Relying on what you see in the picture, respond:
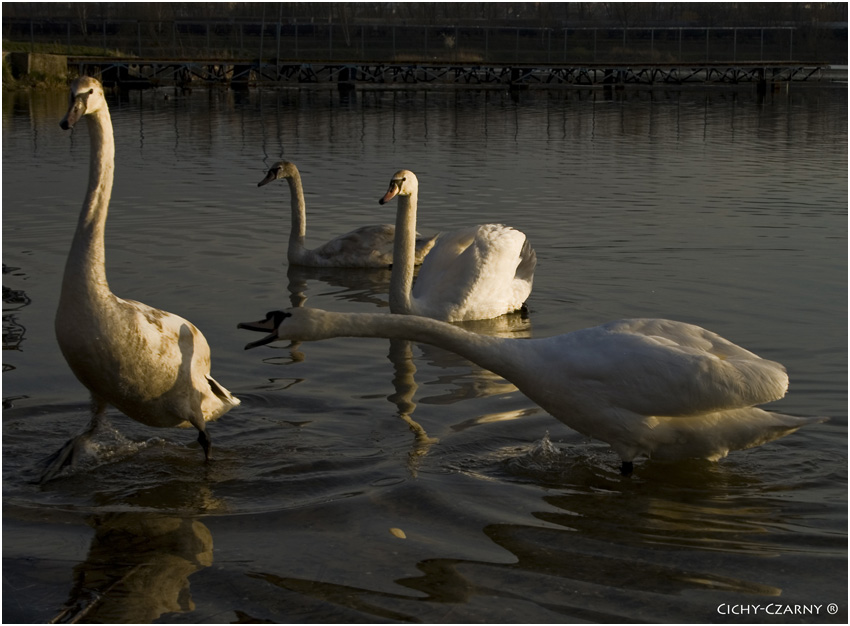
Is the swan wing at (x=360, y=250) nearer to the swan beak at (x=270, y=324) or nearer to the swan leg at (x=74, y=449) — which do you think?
the swan leg at (x=74, y=449)

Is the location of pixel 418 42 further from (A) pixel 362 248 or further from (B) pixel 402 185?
(B) pixel 402 185

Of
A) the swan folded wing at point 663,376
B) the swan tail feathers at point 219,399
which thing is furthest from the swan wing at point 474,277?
the swan folded wing at point 663,376

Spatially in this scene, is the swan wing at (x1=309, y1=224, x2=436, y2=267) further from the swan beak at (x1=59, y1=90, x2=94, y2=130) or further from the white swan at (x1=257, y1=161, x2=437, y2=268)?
Result: the swan beak at (x1=59, y1=90, x2=94, y2=130)

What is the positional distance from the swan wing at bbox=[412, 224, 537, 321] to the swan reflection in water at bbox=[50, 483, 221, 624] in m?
3.92

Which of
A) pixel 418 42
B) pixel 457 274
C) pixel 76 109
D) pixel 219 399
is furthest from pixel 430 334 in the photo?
pixel 418 42

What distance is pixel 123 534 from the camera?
4.92 m

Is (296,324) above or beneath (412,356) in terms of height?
above

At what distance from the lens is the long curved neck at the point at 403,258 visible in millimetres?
8742

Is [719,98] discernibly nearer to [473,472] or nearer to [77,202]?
[77,202]

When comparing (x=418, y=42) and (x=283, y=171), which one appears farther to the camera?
(x=418, y=42)

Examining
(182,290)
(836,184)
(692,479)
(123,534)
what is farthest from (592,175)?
(123,534)

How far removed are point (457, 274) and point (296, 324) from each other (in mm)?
4097

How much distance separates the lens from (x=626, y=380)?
17.7 feet

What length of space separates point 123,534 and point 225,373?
268 centimetres
